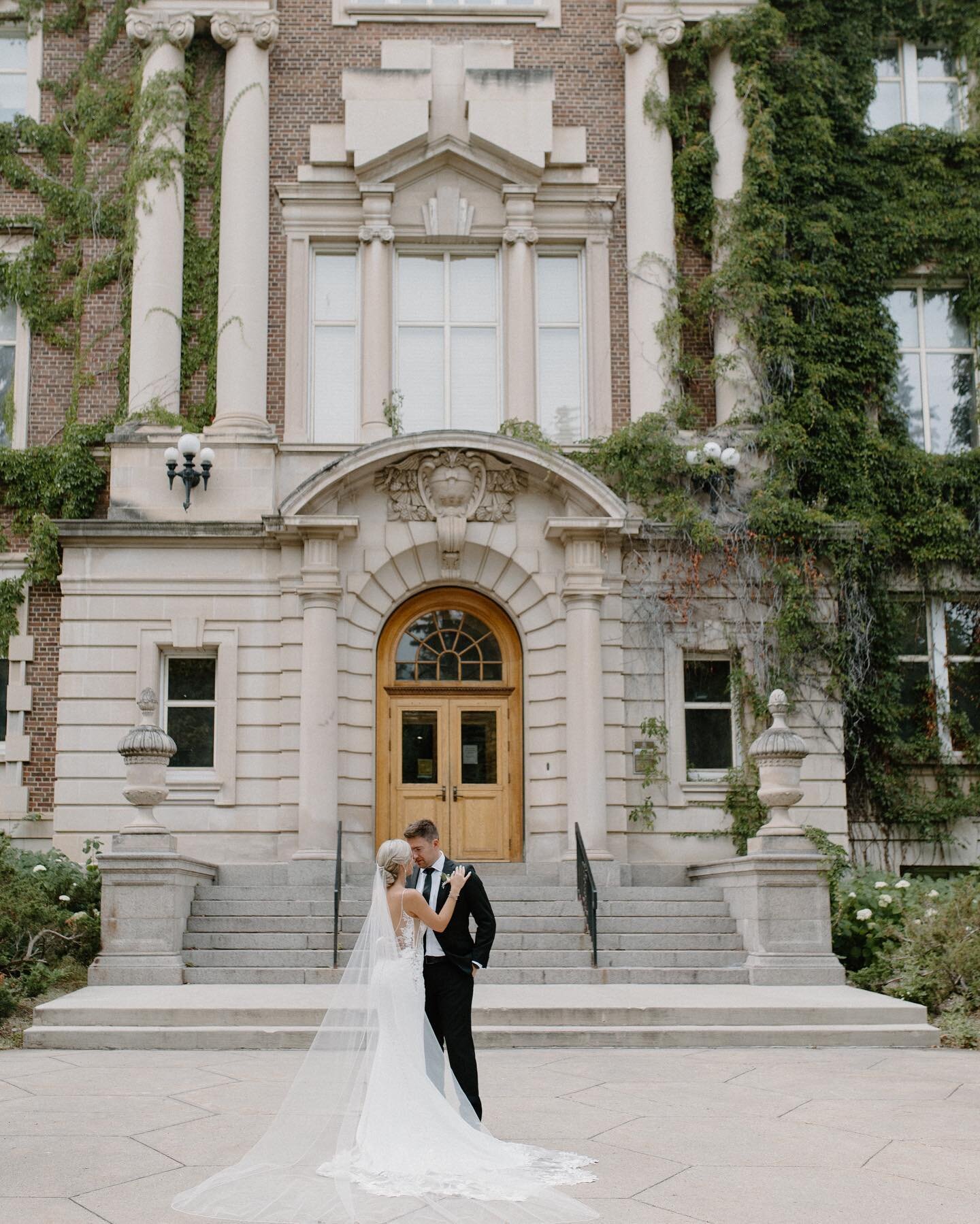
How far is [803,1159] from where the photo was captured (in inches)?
261

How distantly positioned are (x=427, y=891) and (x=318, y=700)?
32.6 ft

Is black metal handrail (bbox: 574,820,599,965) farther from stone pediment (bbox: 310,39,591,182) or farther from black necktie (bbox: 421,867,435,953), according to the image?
stone pediment (bbox: 310,39,591,182)

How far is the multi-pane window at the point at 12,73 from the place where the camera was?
19781 millimetres

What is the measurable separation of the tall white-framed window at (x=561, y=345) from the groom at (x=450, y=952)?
12.2 m

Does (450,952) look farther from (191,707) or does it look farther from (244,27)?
(244,27)

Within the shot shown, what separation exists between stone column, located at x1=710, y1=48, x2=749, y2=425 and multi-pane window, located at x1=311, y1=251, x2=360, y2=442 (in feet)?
16.2

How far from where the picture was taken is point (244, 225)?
60.4ft

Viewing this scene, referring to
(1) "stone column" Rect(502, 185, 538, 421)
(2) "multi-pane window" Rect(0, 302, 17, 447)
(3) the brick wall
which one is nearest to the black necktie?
(3) the brick wall

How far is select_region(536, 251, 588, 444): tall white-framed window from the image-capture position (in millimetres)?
18719

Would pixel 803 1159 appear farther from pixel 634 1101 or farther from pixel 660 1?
pixel 660 1

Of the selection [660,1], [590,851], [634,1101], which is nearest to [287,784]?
[590,851]

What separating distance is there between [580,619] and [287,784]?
4157mm

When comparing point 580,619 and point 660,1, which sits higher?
point 660,1

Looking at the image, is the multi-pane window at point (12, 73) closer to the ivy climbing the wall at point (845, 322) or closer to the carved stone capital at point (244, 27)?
the carved stone capital at point (244, 27)
